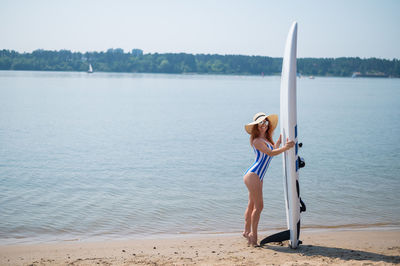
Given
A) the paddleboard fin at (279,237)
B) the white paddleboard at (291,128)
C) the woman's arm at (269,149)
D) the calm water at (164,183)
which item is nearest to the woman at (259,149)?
the woman's arm at (269,149)

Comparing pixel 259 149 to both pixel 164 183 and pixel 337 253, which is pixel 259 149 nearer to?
pixel 337 253

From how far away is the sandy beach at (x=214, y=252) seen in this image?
5.21 meters

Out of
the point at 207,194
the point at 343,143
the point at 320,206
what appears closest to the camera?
the point at 320,206

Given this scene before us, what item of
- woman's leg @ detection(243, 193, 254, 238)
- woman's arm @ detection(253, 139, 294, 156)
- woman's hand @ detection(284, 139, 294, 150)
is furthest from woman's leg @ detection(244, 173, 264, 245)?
woman's hand @ detection(284, 139, 294, 150)

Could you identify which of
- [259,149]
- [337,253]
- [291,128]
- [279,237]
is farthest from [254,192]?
[337,253]

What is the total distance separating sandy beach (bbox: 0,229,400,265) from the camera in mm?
5211

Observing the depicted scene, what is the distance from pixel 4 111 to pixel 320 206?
24.0m

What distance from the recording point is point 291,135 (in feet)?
17.8

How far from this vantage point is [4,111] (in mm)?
27922

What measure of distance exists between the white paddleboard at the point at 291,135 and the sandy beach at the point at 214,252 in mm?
226

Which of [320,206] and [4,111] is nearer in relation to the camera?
[320,206]

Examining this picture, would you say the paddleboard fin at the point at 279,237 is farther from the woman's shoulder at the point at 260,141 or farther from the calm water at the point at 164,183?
the calm water at the point at 164,183

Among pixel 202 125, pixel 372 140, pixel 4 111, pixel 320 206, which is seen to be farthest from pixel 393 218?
pixel 4 111

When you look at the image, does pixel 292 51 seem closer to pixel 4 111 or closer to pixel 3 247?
pixel 3 247
